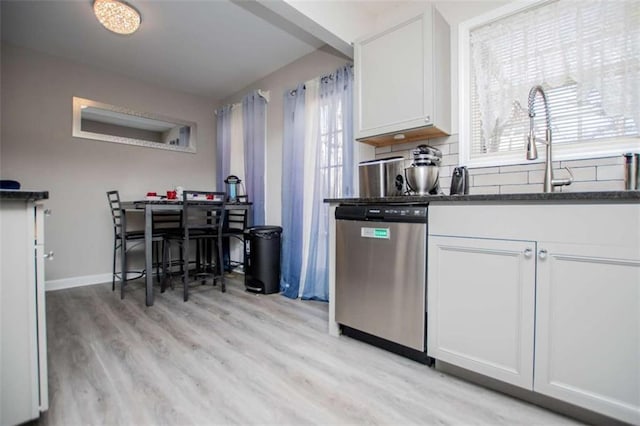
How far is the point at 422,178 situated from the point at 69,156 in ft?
11.7

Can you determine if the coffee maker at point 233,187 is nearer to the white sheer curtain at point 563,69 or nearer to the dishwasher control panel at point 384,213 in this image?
the dishwasher control panel at point 384,213

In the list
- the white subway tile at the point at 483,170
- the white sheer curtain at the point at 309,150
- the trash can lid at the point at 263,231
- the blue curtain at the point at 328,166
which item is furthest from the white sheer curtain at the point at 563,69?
the trash can lid at the point at 263,231

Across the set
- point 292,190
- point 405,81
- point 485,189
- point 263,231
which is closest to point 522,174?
point 485,189

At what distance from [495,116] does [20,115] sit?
4160mm

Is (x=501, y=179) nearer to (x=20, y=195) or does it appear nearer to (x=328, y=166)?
(x=328, y=166)

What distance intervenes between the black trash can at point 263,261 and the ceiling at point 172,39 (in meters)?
1.81

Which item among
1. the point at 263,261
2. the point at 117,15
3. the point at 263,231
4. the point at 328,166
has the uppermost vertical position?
the point at 117,15

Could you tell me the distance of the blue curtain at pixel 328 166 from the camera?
2621mm

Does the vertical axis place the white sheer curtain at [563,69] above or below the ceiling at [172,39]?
below

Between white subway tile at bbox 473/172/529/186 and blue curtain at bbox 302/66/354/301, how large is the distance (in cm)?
101

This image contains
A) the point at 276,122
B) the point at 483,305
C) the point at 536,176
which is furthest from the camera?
the point at 276,122

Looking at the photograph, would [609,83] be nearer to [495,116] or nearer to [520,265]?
[495,116]

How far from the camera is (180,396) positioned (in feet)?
4.38

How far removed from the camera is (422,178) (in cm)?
177
